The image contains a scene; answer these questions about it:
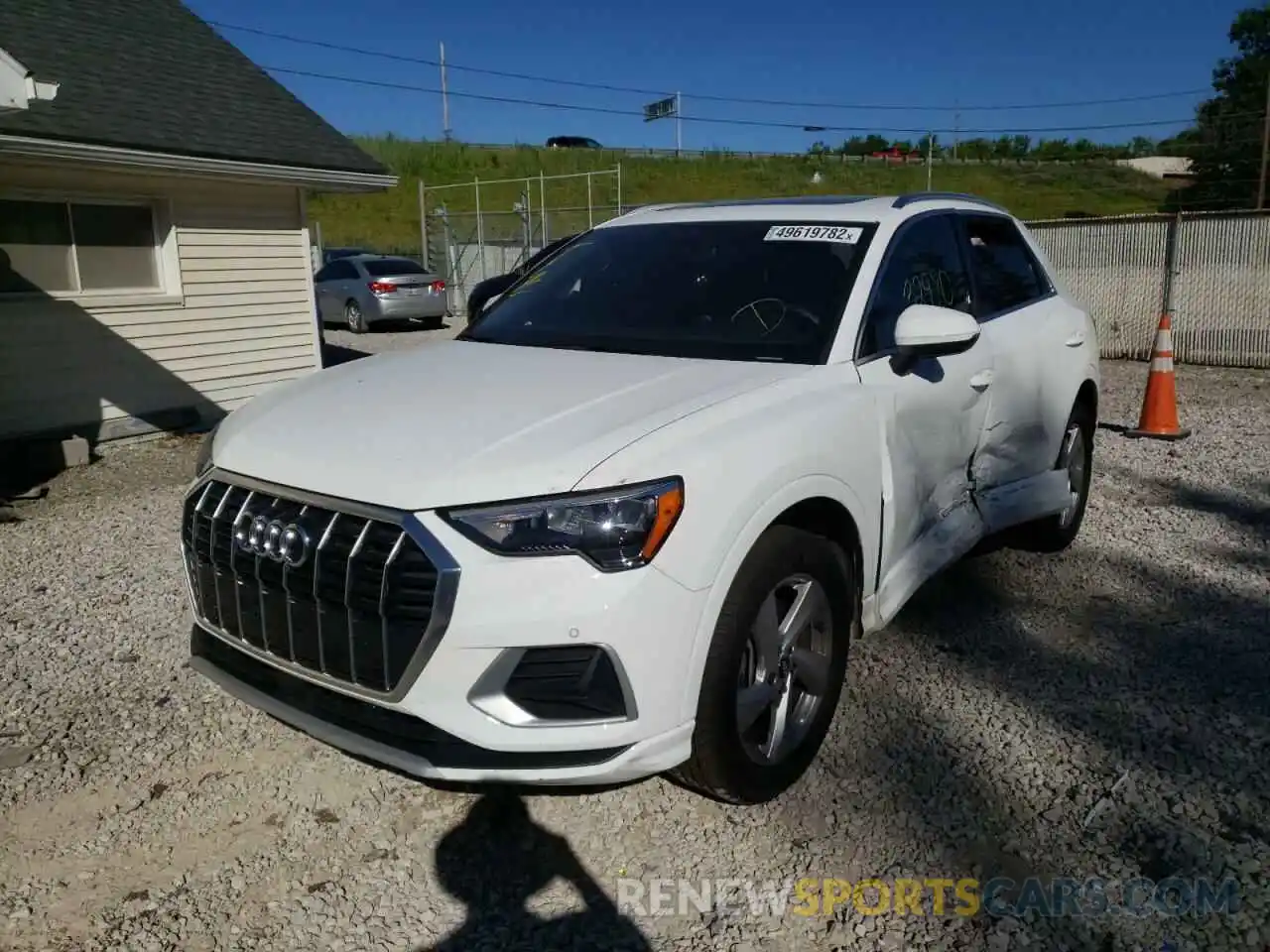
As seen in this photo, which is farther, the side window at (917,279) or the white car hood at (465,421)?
the side window at (917,279)

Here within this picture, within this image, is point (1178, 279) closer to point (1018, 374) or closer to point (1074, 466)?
point (1074, 466)

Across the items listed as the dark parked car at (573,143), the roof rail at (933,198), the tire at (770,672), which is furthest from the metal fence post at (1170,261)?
the dark parked car at (573,143)

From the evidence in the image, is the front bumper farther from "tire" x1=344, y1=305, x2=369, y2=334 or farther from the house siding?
"tire" x1=344, y1=305, x2=369, y2=334

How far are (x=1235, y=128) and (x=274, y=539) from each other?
44.6m

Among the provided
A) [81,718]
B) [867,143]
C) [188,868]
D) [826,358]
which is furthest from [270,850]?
[867,143]

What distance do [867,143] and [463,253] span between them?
61439mm

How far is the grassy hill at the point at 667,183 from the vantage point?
44906 mm

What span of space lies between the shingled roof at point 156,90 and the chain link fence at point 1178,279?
9170mm

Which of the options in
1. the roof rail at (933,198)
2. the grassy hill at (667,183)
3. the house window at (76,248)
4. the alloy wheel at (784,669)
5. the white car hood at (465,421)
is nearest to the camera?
the white car hood at (465,421)

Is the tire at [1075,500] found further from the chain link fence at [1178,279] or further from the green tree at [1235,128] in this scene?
the green tree at [1235,128]

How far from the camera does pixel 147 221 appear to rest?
31.5 ft

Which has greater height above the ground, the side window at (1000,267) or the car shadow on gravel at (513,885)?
the side window at (1000,267)

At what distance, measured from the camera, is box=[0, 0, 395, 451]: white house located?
336 inches

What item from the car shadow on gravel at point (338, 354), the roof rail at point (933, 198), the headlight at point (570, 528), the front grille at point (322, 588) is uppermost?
the roof rail at point (933, 198)
